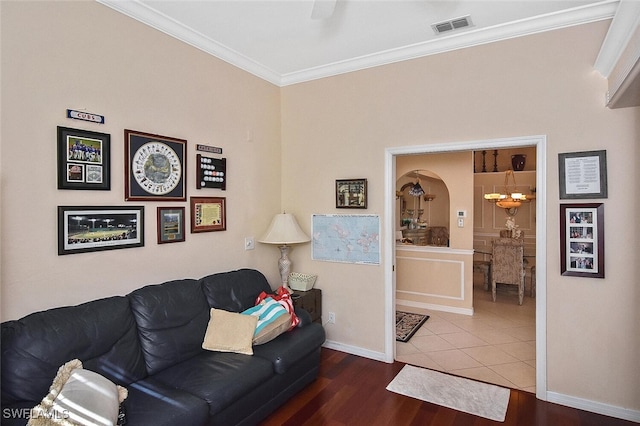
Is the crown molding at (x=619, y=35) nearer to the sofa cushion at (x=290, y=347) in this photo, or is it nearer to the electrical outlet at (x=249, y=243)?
the sofa cushion at (x=290, y=347)

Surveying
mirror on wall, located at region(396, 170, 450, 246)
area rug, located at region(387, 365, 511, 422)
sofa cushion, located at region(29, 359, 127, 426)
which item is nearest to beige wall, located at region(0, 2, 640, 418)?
area rug, located at region(387, 365, 511, 422)

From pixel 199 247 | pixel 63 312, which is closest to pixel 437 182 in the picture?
pixel 199 247

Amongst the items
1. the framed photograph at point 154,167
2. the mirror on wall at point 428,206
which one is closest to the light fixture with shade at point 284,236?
the framed photograph at point 154,167

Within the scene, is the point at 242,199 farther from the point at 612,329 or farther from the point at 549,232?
the point at 612,329

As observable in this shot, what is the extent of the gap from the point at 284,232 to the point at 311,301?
77cm

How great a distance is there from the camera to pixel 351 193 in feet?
12.4

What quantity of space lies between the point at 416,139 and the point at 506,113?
774 mm

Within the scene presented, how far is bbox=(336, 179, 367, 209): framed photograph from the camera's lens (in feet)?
12.2

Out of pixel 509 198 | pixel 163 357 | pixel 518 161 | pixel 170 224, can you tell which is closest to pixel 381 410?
pixel 163 357

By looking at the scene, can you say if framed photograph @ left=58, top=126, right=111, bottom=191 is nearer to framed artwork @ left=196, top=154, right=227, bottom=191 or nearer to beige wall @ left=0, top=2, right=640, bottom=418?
beige wall @ left=0, top=2, right=640, bottom=418

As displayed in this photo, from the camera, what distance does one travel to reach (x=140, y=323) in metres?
2.42

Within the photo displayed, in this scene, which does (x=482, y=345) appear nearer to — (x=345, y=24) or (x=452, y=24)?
(x=452, y=24)

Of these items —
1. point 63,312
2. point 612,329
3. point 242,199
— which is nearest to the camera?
point 63,312

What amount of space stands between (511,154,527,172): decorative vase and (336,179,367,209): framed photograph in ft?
19.4
